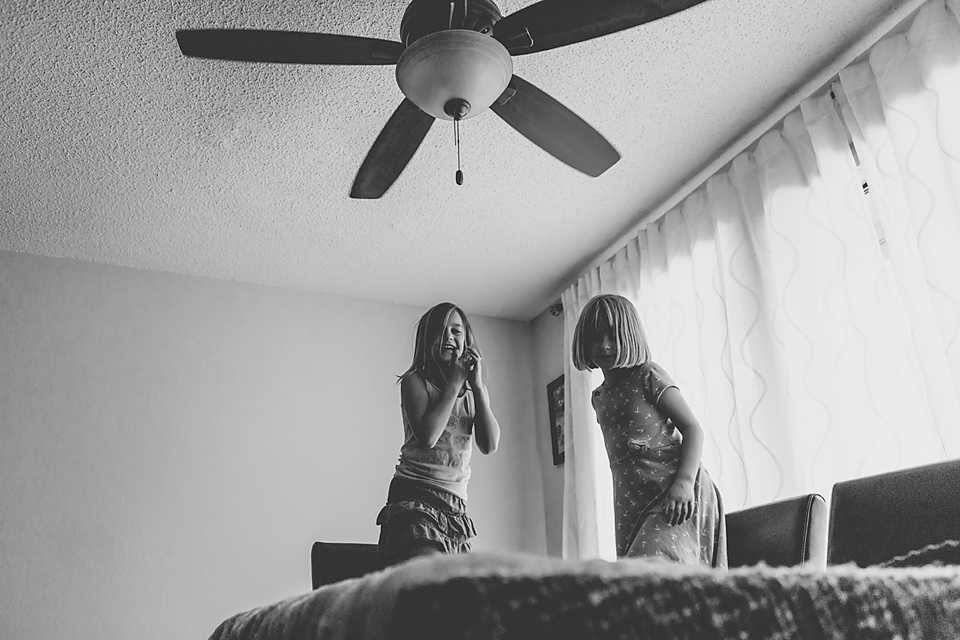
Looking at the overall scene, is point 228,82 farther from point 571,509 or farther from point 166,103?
point 571,509

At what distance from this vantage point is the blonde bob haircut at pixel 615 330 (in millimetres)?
1923

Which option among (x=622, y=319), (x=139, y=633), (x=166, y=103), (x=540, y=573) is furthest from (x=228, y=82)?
(x=540, y=573)

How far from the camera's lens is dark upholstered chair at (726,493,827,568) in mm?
1323

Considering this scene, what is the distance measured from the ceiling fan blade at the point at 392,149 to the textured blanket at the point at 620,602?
1.73 meters

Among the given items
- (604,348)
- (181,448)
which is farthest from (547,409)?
(604,348)

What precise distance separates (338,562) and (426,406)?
499 millimetres

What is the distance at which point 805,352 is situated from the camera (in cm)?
239

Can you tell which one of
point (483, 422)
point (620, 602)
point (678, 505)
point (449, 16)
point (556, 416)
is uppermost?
point (449, 16)

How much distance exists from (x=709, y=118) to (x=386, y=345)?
2076 mm

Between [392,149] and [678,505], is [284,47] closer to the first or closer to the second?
[392,149]

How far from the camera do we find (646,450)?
1828 millimetres

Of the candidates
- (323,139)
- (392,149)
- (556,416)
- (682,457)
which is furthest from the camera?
(556,416)

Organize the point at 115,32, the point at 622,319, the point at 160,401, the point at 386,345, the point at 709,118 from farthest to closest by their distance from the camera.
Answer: the point at 386,345, the point at 160,401, the point at 709,118, the point at 115,32, the point at 622,319

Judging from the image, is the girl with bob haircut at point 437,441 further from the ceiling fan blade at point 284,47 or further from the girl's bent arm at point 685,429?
the ceiling fan blade at point 284,47
